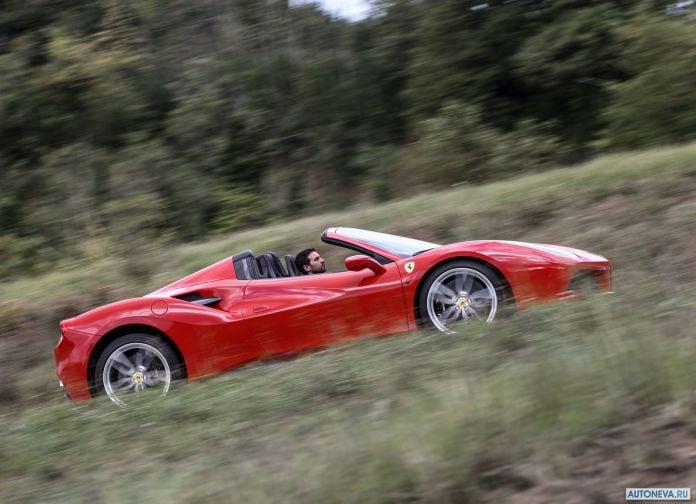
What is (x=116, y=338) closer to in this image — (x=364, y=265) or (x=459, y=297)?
(x=364, y=265)

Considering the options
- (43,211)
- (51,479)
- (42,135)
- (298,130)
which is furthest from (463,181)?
(51,479)

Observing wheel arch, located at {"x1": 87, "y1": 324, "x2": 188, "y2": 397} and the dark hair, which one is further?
the dark hair

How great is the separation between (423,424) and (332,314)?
109 inches

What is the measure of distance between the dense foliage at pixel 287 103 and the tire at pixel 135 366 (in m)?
9.06

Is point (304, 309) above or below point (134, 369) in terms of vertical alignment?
above

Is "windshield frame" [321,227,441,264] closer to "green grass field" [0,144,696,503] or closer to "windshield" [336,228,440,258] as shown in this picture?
"windshield" [336,228,440,258]

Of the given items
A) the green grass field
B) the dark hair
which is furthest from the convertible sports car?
the dark hair

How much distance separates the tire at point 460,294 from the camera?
655cm

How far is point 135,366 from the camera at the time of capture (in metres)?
6.92

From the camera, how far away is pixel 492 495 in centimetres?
361

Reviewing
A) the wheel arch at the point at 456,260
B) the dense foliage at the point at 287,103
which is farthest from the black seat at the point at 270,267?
the dense foliage at the point at 287,103

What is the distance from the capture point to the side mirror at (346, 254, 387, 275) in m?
6.71

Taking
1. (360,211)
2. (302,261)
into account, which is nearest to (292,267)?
(302,261)

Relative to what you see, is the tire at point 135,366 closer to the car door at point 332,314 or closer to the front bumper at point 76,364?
the front bumper at point 76,364
